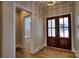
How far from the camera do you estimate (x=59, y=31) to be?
6059mm

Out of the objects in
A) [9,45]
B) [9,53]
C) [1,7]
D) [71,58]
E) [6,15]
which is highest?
[1,7]

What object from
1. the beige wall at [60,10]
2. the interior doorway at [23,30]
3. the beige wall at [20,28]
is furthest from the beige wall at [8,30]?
the beige wall at [60,10]

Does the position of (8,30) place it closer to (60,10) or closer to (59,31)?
(59,31)

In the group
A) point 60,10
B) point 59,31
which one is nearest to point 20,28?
point 59,31

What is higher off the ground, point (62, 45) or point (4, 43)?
point (4, 43)

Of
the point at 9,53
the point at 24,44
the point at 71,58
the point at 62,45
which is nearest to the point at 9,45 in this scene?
the point at 9,53

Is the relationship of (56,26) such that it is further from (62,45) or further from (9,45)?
(9,45)

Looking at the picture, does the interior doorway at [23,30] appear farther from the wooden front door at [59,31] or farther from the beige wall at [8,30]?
the beige wall at [8,30]

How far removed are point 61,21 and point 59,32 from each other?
684 mm

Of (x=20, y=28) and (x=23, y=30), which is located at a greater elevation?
(x=20, y=28)

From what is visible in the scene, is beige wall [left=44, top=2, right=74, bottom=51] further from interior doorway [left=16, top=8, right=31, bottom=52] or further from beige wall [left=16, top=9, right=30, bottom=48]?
beige wall [left=16, top=9, right=30, bottom=48]

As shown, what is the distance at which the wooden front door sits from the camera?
5684 mm

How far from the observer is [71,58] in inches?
154

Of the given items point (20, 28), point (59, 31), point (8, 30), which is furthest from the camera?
point (20, 28)
